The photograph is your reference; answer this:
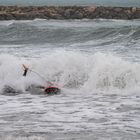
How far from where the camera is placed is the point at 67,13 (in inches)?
1825

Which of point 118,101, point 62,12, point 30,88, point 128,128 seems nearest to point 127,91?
point 118,101

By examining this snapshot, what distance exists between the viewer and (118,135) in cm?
809

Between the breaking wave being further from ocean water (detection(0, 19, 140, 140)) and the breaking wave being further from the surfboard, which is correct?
the surfboard

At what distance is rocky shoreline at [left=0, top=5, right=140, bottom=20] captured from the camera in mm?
44906

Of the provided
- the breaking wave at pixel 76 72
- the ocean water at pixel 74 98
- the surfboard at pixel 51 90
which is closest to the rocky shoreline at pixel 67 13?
the ocean water at pixel 74 98

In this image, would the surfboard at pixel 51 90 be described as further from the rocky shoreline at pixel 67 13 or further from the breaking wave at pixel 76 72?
the rocky shoreline at pixel 67 13

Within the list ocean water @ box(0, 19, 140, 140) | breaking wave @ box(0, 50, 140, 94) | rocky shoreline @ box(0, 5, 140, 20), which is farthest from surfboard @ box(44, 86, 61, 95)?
rocky shoreline @ box(0, 5, 140, 20)

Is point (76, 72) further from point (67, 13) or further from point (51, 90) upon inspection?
point (67, 13)

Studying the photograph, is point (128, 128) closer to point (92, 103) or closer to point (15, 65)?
point (92, 103)

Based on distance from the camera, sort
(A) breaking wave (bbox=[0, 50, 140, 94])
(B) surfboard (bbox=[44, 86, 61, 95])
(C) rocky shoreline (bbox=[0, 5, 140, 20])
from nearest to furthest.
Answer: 1. (B) surfboard (bbox=[44, 86, 61, 95])
2. (A) breaking wave (bbox=[0, 50, 140, 94])
3. (C) rocky shoreline (bbox=[0, 5, 140, 20])

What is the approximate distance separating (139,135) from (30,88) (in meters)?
5.22

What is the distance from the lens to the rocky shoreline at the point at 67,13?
147ft

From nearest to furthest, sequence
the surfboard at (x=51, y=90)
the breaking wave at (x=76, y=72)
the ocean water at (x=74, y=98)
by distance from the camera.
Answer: the ocean water at (x=74, y=98), the surfboard at (x=51, y=90), the breaking wave at (x=76, y=72)

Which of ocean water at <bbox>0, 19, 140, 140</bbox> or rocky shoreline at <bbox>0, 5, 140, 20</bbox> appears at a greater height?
rocky shoreline at <bbox>0, 5, 140, 20</bbox>
